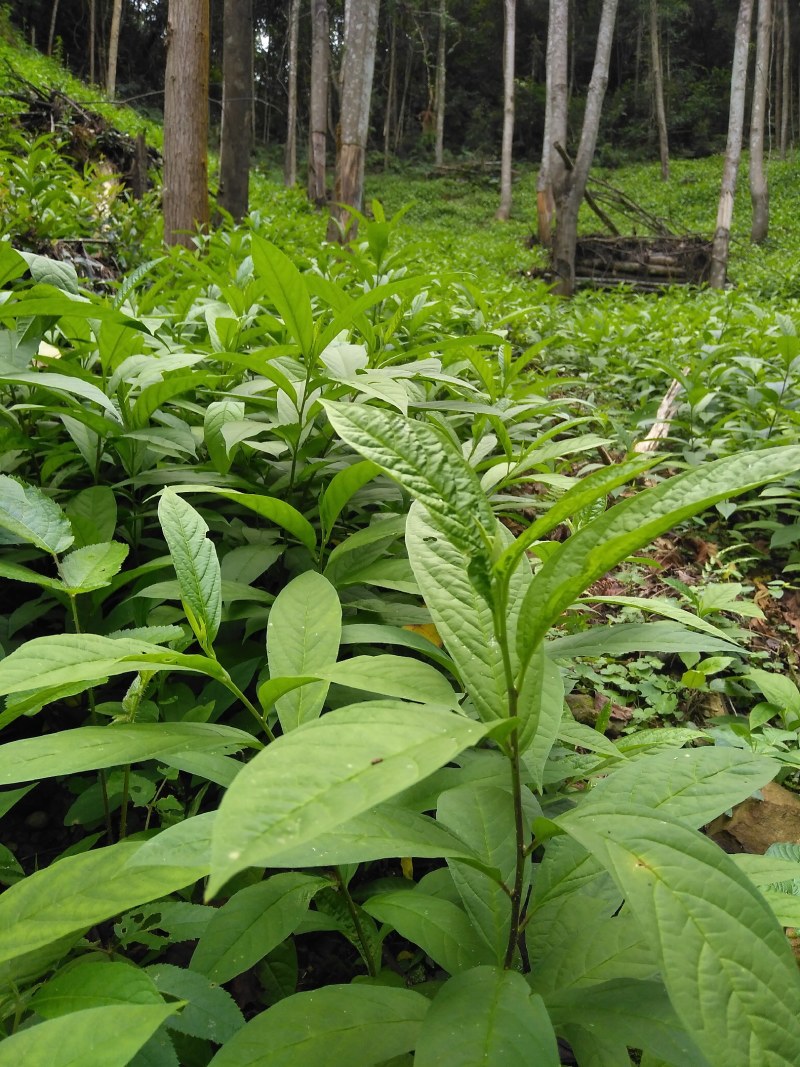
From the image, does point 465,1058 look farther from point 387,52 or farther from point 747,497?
point 387,52

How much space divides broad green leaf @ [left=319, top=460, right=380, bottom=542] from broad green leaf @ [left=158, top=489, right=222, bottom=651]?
1.08 feet

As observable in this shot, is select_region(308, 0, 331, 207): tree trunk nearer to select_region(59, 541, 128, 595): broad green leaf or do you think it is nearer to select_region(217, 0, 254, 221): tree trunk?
select_region(217, 0, 254, 221): tree trunk

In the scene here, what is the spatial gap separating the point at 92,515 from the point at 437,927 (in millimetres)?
921

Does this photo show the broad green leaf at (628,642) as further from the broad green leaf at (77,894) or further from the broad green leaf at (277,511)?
the broad green leaf at (77,894)

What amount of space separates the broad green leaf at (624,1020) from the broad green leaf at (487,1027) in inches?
3.3

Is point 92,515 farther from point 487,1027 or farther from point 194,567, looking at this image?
point 487,1027

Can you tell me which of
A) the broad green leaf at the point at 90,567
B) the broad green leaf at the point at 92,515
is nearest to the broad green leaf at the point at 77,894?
the broad green leaf at the point at 90,567

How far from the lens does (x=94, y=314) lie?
1246mm

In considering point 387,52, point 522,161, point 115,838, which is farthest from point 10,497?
point 387,52

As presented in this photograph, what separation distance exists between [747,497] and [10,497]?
2.62 meters

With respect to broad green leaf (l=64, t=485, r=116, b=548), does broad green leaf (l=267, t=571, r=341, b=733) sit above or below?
below

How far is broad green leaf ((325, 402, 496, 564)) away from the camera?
585mm

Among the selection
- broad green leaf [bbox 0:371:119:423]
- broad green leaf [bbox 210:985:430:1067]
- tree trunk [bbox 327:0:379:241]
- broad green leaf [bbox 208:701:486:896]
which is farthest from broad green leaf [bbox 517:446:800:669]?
tree trunk [bbox 327:0:379:241]

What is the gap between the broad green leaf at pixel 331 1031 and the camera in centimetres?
62
